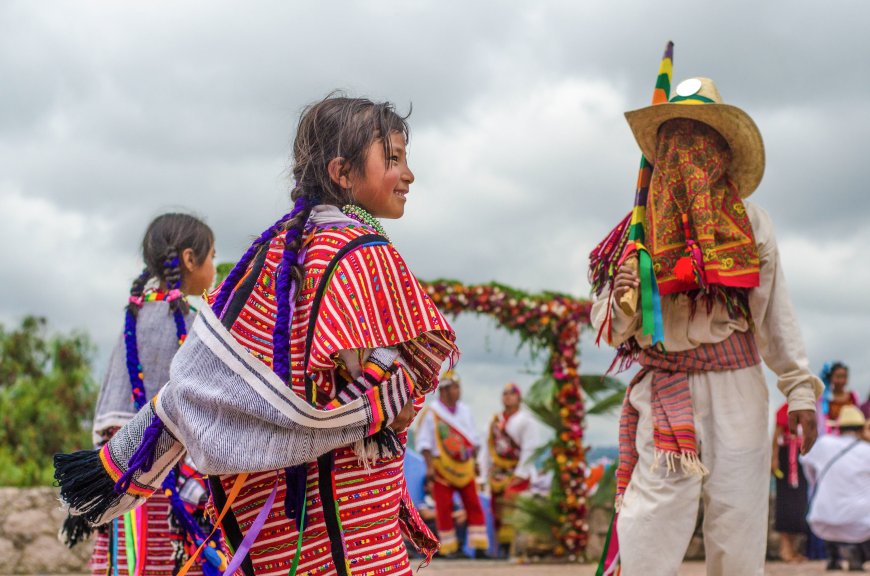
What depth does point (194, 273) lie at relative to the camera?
454 cm

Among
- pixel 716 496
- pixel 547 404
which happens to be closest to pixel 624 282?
pixel 716 496

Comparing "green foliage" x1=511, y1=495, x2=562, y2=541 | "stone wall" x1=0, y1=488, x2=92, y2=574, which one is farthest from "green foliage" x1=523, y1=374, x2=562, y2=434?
"stone wall" x1=0, y1=488, x2=92, y2=574

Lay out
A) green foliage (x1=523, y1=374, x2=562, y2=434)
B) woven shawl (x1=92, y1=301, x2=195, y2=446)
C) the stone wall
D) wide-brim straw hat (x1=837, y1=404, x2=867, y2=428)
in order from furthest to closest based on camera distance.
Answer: green foliage (x1=523, y1=374, x2=562, y2=434) → wide-brim straw hat (x1=837, y1=404, x2=867, y2=428) → the stone wall → woven shawl (x1=92, y1=301, x2=195, y2=446)

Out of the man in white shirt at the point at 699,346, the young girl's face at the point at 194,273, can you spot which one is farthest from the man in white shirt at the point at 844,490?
the young girl's face at the point at 194,273

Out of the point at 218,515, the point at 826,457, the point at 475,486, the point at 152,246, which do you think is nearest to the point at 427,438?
the point at 475,486

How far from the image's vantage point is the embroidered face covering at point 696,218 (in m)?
4.17

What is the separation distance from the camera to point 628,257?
4293 millimetres

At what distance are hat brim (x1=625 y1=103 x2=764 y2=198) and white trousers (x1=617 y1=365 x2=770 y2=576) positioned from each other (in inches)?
35.9

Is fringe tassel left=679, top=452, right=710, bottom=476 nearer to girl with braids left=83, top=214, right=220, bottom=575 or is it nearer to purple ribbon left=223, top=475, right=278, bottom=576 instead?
girl with braids left=83, top=214, right=220, bottom=575

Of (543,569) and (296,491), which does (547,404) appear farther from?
(296,491)

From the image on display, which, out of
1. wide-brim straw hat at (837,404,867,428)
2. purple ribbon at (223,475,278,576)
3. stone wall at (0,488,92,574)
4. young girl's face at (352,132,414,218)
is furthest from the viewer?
wide-brim straw hat at (837,404,867,428)

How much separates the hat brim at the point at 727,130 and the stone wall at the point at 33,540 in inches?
305

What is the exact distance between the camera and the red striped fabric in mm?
2496

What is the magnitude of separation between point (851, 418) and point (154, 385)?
27.4 feet
